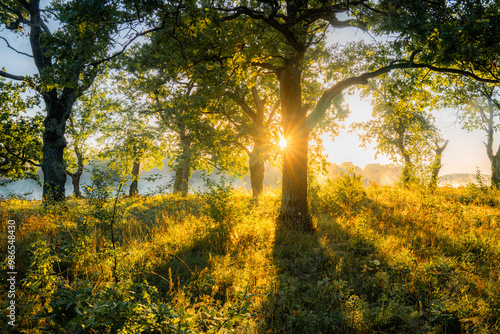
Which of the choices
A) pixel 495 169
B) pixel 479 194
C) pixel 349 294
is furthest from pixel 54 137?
pixel 495 169

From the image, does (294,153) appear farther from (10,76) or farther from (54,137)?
(10,76)

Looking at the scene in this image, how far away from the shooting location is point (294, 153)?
767 centimetres

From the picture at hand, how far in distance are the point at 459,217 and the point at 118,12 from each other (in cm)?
1084

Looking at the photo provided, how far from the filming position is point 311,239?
20.3 feet

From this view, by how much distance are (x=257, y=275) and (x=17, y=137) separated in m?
20.2

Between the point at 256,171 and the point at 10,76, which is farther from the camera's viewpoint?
the point at 256,171

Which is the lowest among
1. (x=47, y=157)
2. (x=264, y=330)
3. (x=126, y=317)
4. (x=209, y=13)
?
(x=264, y=330)

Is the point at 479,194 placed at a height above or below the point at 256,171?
below

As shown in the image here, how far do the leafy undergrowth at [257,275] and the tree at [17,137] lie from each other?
38.3 feet

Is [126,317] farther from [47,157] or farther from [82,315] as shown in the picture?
[47,157]

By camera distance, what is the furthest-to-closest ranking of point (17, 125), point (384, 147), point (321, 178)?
1. point (384, 147)
2. point (17, 125)
3. point (321, 178)

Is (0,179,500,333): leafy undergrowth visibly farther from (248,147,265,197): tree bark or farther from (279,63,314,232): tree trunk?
(248,147,265,197): tree bark

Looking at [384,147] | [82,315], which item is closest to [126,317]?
[82,315]

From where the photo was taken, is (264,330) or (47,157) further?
(47,157)
